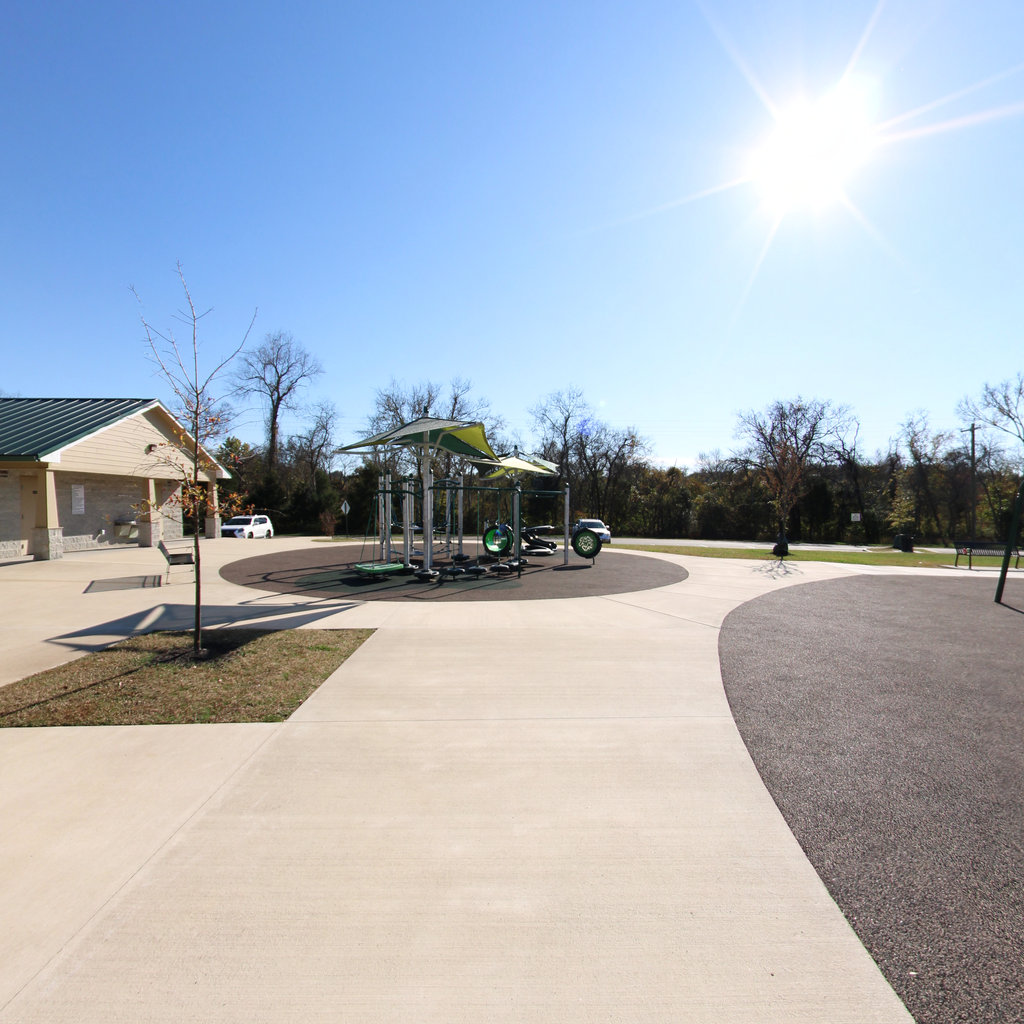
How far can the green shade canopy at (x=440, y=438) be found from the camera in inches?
541

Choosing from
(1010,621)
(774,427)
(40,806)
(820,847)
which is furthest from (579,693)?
(774,427)

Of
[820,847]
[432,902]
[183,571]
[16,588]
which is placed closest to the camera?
[432,902]

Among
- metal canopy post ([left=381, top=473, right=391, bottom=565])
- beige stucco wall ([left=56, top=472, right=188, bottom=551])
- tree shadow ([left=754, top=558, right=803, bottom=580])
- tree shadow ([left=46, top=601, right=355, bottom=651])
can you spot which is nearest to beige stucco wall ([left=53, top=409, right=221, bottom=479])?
beige stucco wall ([left=56, top=472, right=188, bottom=551])

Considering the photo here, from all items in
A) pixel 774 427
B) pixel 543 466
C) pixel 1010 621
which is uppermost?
pixel 774 427

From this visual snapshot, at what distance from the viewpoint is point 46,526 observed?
60.2 feet

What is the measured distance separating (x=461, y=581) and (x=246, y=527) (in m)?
21.2

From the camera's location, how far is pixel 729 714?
519 cm

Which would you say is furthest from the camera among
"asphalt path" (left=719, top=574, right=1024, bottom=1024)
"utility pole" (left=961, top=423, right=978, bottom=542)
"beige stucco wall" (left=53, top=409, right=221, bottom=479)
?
"utility pole" (left=961, top=423, right=978, bottom=542)

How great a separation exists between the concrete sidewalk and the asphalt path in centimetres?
22

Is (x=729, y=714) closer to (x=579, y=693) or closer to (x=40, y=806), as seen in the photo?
(x=579, y=693)

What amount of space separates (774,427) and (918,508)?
11.9 metres

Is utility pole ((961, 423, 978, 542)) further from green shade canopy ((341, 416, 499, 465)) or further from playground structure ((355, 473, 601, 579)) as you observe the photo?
green shade canopy ((341, 416, 499, 465))

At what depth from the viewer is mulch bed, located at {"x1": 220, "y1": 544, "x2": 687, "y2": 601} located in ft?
39.7

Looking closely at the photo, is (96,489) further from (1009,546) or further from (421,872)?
(1009,546)
